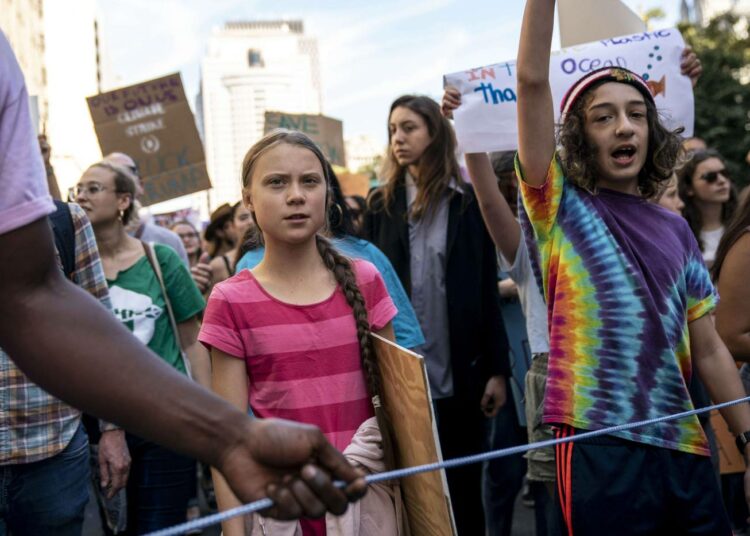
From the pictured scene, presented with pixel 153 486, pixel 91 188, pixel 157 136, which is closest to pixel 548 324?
pixel 153 486

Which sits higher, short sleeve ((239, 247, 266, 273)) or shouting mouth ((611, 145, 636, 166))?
shouting mouth ((611, 145, 636, 166))

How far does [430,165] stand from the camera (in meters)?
4.57

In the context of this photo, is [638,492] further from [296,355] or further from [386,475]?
[386,475]

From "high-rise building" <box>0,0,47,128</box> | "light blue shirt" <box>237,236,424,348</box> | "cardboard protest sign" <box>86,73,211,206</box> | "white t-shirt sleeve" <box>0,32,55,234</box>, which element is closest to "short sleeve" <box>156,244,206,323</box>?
"light blue shirt" <box>237,236,424,348</box>

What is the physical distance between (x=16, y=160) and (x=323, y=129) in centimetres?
760

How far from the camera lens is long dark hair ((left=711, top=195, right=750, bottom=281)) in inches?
133

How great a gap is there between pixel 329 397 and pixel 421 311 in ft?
6.49

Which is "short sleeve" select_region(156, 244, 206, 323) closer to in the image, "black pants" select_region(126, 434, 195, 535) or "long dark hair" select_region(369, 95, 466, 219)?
"black pants" select_region(126, 434, 195, 535)

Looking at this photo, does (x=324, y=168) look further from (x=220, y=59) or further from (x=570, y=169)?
(x=220, y=59)

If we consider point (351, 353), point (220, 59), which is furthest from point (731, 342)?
point (220, 59)

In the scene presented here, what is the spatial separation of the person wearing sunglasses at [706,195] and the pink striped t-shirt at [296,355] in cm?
387

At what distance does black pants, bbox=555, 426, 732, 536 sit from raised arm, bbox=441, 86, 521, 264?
53.4 inches

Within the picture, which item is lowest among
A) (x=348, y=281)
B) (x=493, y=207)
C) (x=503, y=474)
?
(x=503, y=474)

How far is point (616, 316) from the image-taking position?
246cm
